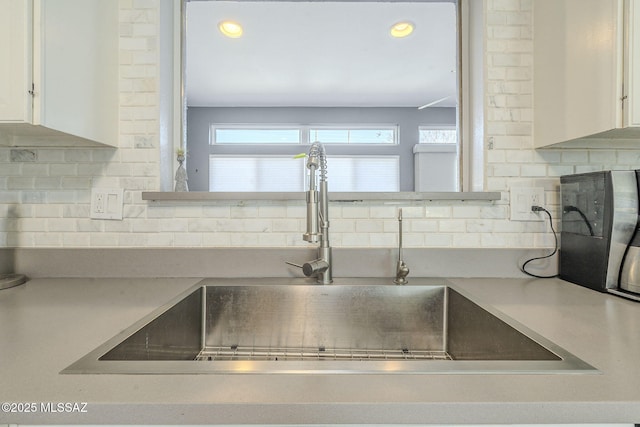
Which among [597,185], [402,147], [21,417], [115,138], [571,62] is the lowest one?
[21,417]

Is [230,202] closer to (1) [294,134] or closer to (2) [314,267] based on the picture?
(2) [314,267]

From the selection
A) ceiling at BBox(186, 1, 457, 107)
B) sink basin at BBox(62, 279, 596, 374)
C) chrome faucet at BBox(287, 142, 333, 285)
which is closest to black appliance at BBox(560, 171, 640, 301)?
sink basin at BBox(62, 279, 596, 374)

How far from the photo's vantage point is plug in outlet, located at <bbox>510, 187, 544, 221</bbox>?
1.16m

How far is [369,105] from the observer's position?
487cm

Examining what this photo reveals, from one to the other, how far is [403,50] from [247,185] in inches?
110

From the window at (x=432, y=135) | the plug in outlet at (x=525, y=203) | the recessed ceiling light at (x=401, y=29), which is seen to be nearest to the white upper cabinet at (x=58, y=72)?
the plug in outlet at (x=525, y=203)

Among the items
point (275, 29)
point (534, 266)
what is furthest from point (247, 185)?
point (534, 266)

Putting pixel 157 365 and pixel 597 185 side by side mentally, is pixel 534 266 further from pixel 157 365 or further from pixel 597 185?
pixel 157 365

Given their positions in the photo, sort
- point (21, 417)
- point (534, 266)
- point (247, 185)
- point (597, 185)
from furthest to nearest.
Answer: point (247, 185), point (534, 266), point (597, 185), point (21, 417)

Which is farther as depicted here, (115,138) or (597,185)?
(115,138)

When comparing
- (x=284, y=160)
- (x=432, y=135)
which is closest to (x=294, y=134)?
(x=284, y=160)

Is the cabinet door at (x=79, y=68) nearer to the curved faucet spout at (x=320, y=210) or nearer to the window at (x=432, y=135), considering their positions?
the curved faucet spout at (x=320, y=210)

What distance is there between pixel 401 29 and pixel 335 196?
6.74ft

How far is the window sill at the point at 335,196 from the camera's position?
3.71 feet
